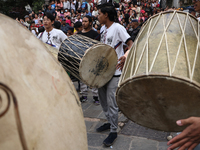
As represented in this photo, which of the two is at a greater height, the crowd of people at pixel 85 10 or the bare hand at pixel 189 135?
the crowd of people at pixel 85 10

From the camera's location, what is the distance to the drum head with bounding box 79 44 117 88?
249 centimetres

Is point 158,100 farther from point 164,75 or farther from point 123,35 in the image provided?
point 123,35

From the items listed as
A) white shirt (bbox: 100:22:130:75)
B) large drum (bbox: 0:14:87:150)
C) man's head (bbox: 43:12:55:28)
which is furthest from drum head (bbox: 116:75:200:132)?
man's head (bbox: 43:12:55:28)

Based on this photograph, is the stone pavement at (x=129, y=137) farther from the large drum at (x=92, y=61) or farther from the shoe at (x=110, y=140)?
the large drum at (x=92, y=61)

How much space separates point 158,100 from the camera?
4.17 ft

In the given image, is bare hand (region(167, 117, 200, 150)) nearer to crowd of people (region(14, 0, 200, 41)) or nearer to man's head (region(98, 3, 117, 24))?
man's head (region(98, 3, 117, 24))

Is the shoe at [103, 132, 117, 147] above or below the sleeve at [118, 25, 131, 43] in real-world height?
below

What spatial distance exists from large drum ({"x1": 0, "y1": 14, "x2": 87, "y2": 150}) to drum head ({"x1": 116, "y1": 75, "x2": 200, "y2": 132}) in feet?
1.93

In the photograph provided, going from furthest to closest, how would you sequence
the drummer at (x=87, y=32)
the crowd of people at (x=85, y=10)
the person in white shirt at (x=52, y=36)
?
1. the crowd of people at (x=85, y=10)
2. the drummer at (x=87, y=32)
3. the person in white shirt at (x=52, y=36)

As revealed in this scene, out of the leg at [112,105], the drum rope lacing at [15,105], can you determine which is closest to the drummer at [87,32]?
the leg at [112,105]

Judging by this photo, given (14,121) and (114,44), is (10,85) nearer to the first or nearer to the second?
(14,121)

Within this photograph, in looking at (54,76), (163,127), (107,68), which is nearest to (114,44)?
(107,68)

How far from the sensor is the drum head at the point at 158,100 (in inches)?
43.4

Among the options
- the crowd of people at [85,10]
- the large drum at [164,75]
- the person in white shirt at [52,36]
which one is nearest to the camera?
the large drum at [164,75]
